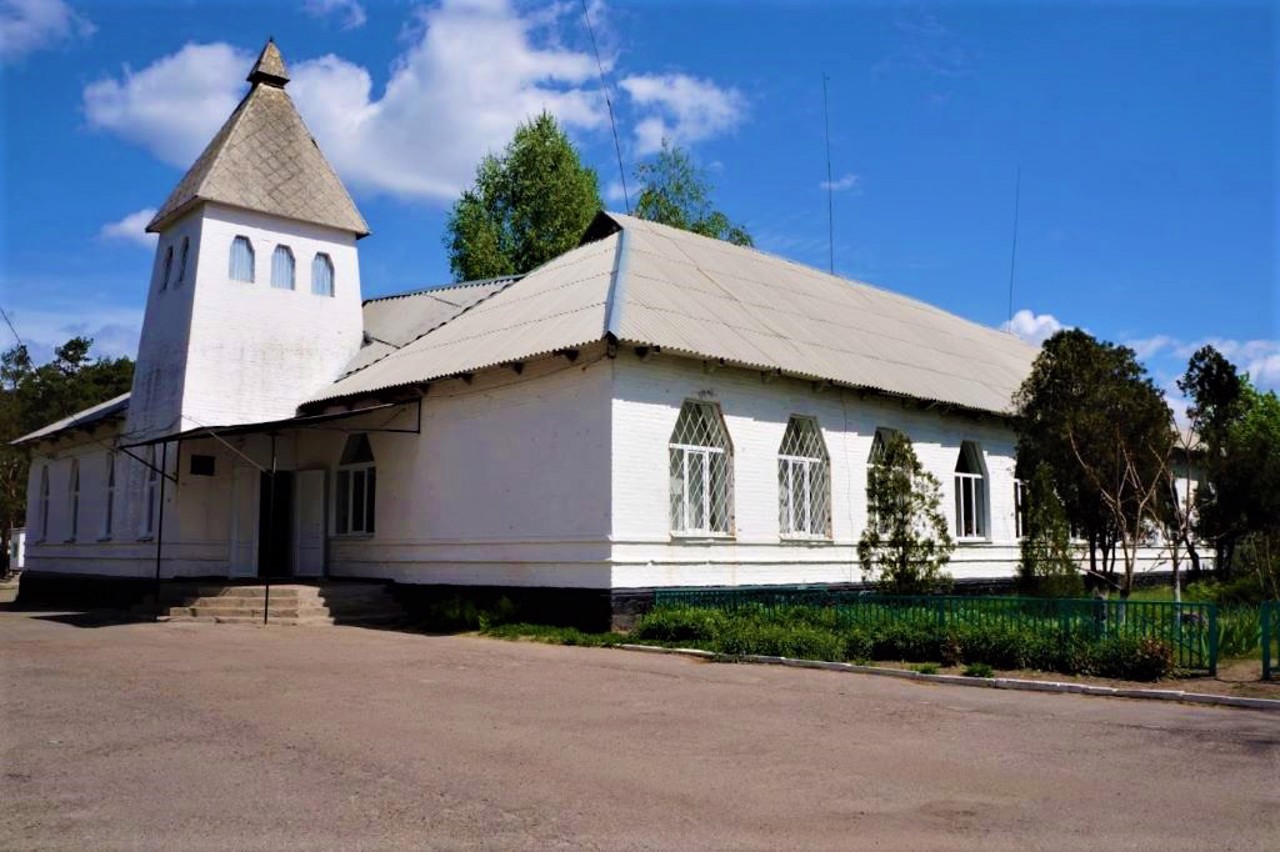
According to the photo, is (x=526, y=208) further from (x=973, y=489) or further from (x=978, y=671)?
(x=978, y=671)

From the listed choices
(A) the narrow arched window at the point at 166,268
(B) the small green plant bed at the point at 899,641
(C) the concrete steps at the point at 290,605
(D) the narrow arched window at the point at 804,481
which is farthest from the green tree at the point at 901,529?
(A) the narrow arched window at the point at 166,268

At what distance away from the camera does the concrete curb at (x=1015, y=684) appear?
404 inches

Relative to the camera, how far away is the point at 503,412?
725 inches

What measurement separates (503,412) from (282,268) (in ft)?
28.4

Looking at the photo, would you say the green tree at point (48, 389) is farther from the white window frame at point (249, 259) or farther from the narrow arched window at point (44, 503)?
the white window frame at point (249, 259)

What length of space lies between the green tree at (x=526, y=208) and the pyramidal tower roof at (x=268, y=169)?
19.6 m

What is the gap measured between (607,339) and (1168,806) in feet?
36.0

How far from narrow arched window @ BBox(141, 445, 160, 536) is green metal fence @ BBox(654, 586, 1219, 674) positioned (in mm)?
15076

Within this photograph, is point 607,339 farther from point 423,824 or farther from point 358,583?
point 423,824

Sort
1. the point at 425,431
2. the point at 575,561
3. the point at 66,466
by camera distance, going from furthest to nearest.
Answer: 1. the point at 66,466
2. the point at 425,431
3. the point at 575,561

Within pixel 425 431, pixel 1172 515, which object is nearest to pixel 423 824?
pixel 425 431

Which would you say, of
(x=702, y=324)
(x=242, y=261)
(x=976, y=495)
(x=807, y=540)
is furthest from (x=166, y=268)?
(x=976, y=495)

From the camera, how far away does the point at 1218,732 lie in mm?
8836

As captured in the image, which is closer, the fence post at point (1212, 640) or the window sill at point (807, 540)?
the fence post at point (1212, 640)
